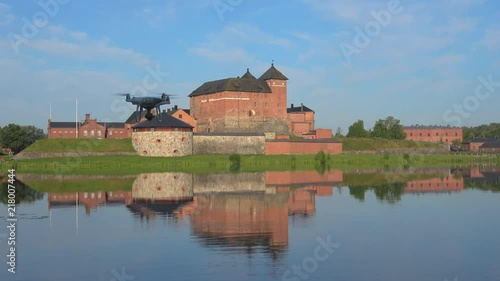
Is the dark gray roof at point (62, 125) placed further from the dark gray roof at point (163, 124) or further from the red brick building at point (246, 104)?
the dark gray roof at point (163, 124)

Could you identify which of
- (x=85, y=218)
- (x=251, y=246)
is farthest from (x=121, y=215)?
(x=251, y=246)

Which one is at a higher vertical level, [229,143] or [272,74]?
[272,74]

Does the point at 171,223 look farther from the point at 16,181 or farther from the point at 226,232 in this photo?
the point at 16,181

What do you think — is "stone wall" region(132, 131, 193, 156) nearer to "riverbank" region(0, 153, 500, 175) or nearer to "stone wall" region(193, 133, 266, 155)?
"riverbank" region(0, 153, 500, 175)

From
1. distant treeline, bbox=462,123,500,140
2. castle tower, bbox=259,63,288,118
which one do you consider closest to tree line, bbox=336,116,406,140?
castle tower, bbox=259,63,288,118

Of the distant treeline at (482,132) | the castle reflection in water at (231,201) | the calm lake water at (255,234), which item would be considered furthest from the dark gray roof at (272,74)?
the distant treeline at (482,132)

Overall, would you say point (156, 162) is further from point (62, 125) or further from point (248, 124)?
point (62, 125)

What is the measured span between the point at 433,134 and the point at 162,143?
70709 mm

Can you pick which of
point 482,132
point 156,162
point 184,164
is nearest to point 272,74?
point 184,164

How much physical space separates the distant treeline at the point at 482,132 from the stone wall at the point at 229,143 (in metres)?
71.7

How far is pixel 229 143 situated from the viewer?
5638 cm

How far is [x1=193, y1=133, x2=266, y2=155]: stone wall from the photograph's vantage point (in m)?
55.2

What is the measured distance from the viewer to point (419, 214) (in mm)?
18156

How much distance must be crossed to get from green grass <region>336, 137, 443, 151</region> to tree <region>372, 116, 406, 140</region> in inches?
305
